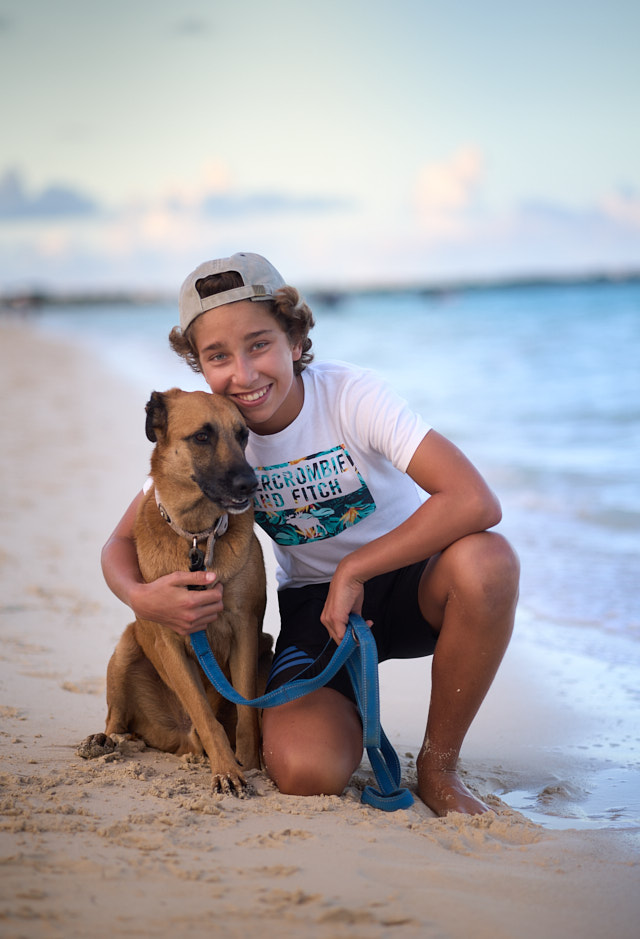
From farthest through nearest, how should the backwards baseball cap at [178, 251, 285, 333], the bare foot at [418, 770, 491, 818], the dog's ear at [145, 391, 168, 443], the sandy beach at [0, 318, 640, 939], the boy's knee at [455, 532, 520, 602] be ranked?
the dog's ear at [145, 391, 168, 443] → the backwards baseball cap at [178, 251, 285, 333] → the boy's knee at [455, 532, 520, 602] → the bare foot at [418, 770, 491, 818] → the sandy beach at [0, 318, 640, 939]

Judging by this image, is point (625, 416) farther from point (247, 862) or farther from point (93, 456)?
point (247, 862)

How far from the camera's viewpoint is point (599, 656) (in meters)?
3.83

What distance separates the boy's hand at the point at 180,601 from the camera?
2.61 meters

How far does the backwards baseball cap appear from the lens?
272cm

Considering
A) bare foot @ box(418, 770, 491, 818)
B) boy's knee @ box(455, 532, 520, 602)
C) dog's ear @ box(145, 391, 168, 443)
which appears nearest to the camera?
bare foot @ box(418, 770, 491, 818)

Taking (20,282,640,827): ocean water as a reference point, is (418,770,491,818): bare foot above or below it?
below

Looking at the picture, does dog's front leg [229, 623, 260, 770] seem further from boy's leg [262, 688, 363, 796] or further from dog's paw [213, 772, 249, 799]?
dog's paw [213, 772, 249, 799]

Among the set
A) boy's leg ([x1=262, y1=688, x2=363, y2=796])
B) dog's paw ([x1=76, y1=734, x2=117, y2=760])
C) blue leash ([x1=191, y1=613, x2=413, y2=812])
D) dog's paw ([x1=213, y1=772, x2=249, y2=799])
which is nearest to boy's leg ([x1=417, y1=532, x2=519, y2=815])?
blue leash ([x1=191, y1=613, x2=413, y2=812])

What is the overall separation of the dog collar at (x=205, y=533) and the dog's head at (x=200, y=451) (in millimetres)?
46

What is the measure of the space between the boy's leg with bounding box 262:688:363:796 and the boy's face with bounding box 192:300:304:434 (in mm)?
935

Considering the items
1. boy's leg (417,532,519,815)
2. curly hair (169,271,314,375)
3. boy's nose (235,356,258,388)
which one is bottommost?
boy's leg (417,532,519,815)

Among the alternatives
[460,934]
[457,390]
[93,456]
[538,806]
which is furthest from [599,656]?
[457,390]

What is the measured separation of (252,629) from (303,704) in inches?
11.6

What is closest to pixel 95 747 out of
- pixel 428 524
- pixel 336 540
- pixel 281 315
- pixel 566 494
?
pixel 336 540
